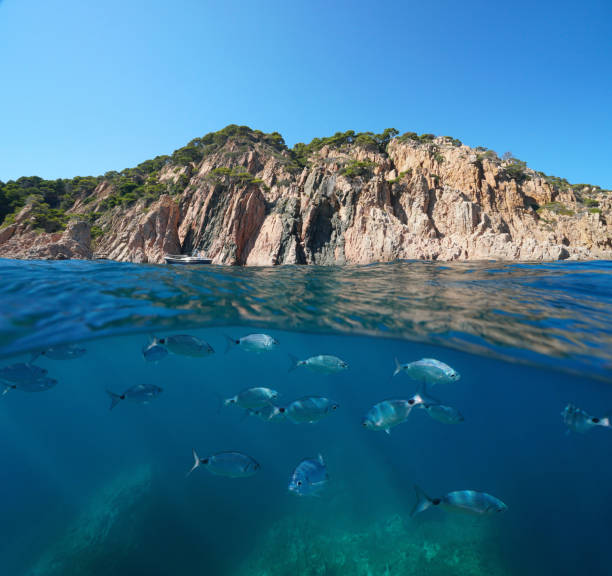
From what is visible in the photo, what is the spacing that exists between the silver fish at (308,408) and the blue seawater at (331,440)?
2122 millimetres

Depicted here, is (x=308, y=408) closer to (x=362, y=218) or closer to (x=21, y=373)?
(x=21, y=373)

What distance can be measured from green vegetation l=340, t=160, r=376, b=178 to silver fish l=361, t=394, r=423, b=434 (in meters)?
28.6

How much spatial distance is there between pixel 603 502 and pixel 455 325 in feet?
14.5

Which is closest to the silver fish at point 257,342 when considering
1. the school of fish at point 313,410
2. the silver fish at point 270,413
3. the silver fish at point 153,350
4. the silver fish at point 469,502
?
the school of fish at point 313,410

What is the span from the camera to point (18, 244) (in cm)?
2650

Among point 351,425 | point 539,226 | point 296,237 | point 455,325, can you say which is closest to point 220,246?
point 296,237

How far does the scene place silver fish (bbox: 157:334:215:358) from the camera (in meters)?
4.62

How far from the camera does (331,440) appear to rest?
344 inches

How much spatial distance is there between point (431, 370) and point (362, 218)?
76.6ft

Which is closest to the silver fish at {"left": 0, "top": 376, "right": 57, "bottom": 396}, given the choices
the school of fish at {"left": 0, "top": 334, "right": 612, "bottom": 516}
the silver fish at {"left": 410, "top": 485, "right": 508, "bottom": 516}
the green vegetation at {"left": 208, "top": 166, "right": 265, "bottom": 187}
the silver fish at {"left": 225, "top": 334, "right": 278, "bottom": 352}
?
the school of fish at {"left": 0, "top": 334, "right": 612, "bottom": 516}

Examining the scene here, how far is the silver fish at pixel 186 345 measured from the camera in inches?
182

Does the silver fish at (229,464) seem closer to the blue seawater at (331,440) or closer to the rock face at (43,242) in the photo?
the blue seawater at (331,440)

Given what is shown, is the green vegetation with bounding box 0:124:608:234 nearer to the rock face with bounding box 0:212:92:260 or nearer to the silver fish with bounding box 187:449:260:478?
the rock face with bounding box 0:212:92:260

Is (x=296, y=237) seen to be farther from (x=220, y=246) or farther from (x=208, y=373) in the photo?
(x=208, y=373)
